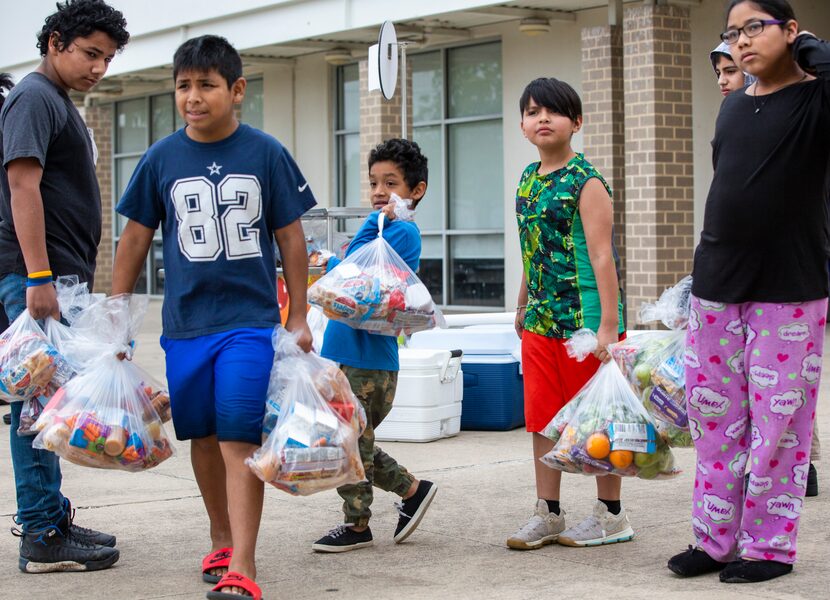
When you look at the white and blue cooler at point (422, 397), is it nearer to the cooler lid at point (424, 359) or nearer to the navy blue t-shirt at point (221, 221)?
the cooler lid at point (424, 359)

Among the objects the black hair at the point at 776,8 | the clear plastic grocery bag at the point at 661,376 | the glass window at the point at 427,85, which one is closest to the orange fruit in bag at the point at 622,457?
the clear plastic grocery bag at the point at 661,376

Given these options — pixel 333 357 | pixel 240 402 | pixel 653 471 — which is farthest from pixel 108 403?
pixel 653 471

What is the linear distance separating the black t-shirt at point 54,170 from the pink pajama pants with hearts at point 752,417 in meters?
2.37

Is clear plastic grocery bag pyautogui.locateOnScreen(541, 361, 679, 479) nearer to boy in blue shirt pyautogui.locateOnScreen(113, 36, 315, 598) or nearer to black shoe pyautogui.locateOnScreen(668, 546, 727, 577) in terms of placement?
black shoe pyautogui.locateOnScreen(668, 546, 727, 577)

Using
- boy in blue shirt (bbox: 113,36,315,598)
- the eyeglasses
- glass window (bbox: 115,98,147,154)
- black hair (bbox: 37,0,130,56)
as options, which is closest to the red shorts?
boy in blue shirt (bbox: 113,36,315,598)

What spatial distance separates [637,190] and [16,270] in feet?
31.4

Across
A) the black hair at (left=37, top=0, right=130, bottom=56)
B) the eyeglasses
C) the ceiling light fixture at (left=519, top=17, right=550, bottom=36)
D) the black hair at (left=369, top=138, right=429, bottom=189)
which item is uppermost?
the ceiling light fixture at (left=519, top=17, right=550, bottom=36)

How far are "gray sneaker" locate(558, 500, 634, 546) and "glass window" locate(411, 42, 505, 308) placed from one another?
11.7m

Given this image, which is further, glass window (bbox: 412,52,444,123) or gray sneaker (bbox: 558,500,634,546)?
glass window (bbox: 412,52,444,123)

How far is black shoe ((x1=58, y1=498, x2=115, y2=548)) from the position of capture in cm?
514

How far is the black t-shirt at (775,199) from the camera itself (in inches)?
176

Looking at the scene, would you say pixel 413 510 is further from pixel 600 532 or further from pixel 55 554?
pixel 55 554

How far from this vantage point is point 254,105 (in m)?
21.1

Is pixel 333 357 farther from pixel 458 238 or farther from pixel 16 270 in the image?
pixel 458 238
